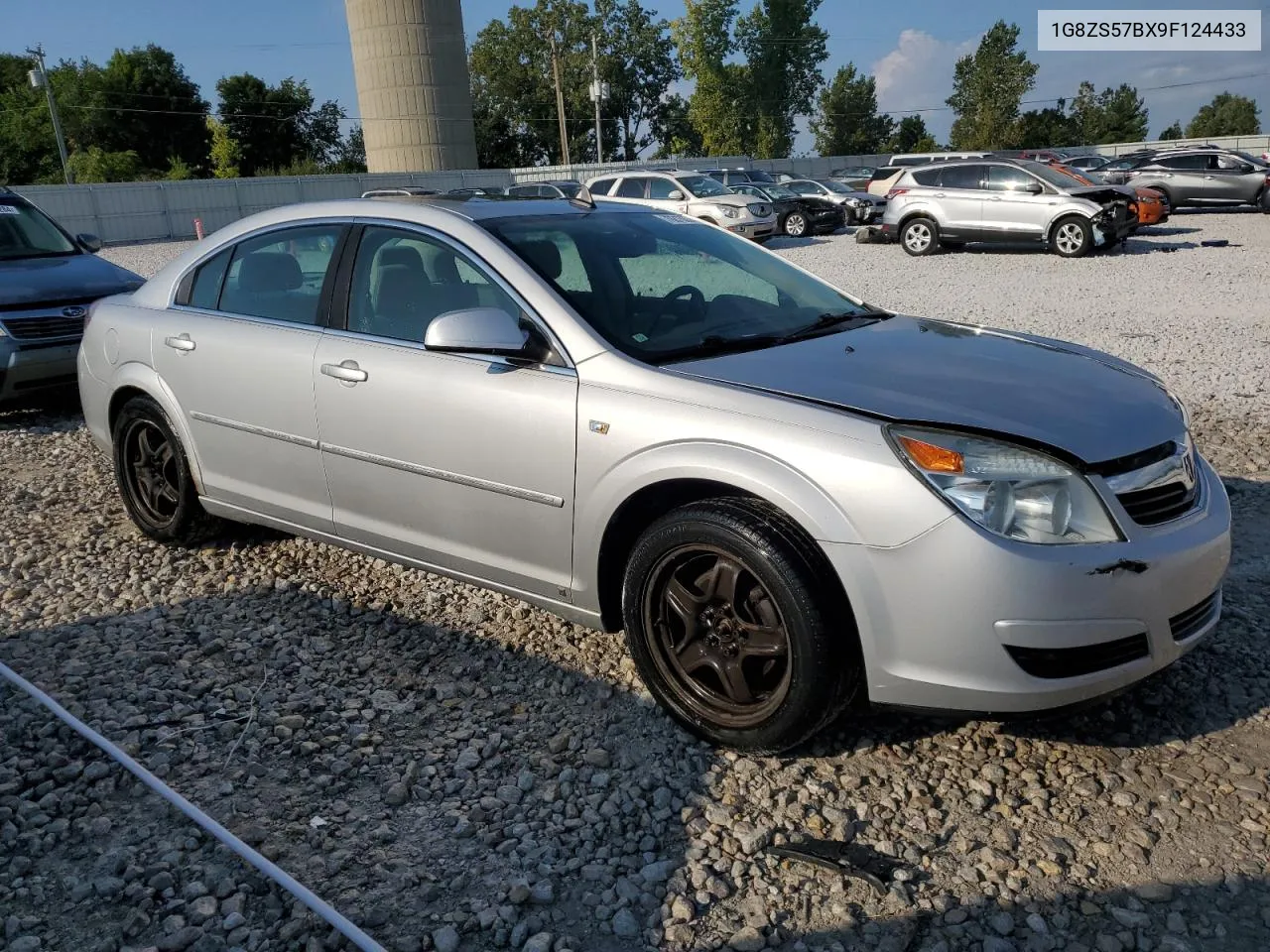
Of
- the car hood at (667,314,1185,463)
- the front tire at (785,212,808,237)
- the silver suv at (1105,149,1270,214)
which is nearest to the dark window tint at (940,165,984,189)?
the front tire at (785,212,808,237)

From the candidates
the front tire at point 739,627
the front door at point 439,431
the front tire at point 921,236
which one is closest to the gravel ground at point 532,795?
the front tire at point 739,627

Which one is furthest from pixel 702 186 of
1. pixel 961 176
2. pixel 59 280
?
pixel 59 280

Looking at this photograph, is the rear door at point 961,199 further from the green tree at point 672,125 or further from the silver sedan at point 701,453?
the green tree at point 672,125

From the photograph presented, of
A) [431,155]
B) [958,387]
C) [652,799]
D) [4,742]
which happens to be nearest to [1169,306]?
[958,387]

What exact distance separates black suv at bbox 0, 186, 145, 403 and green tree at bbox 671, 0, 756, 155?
2393 inches

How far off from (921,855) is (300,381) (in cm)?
284

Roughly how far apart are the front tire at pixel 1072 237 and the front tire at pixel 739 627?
1688 cm

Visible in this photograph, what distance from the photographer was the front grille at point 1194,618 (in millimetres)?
2930

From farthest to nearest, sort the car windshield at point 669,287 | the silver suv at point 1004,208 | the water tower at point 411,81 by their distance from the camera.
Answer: the water tower at point 411,81, the silver suv at point 1004,208, the car windshield at point 669,287

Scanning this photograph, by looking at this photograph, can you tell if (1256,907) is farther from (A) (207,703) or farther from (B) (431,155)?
(B) (431,155)

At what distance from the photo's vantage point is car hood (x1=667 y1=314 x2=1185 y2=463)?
115 inches

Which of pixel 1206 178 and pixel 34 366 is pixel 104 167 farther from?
pixel 34 366

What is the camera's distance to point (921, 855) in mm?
2729

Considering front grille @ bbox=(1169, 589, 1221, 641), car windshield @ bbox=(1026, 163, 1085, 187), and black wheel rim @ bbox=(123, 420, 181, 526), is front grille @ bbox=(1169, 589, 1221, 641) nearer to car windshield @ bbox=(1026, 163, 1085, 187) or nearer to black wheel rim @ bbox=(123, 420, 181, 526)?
black wheel rim @ bbox=(123, 420, 181, 526)
